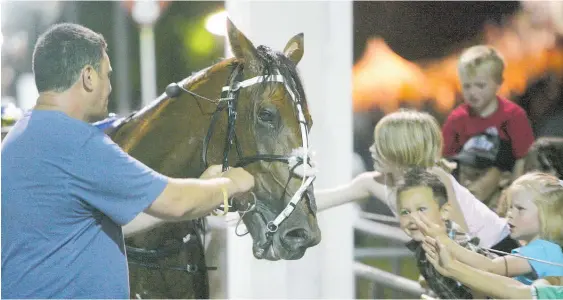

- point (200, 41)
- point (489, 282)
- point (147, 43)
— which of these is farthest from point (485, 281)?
point (147, 43)

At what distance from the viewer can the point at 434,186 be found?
Answer: 2.71 meters

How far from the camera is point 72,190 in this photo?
190 centimetres

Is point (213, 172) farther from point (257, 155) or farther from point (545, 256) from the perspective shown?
point (545, 256)

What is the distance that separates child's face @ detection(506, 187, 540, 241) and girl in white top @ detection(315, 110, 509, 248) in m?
0.24

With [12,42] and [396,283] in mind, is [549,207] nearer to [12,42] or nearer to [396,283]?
[396,283]

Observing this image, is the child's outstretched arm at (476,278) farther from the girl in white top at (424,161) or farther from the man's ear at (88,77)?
the man's ear at (88,77)

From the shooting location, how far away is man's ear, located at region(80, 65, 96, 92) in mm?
2033

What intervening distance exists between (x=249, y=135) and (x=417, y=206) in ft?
2.46

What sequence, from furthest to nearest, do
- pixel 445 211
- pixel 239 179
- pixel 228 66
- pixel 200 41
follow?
pixel 200 41, pixel 445 211, pixel 228 66, pixel 239 179

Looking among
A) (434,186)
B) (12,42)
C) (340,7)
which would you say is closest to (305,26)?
(340,7)

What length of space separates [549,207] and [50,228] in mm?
1743

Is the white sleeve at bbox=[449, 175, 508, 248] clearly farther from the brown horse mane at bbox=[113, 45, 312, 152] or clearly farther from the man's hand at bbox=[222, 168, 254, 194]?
the man's hand at bbox=[222, 168, 254, 194]

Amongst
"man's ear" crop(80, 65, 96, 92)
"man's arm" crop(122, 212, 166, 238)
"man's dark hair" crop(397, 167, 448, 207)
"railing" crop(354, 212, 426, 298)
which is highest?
"man's ear" crop(80, 65, 96, 92)

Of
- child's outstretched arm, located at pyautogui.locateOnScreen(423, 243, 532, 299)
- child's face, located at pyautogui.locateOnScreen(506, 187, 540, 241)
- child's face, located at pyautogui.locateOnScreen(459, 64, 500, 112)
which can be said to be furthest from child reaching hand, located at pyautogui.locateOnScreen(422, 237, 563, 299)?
child's face, located at pyautogui.locateOnScreen(459, 64, 500, 112)
